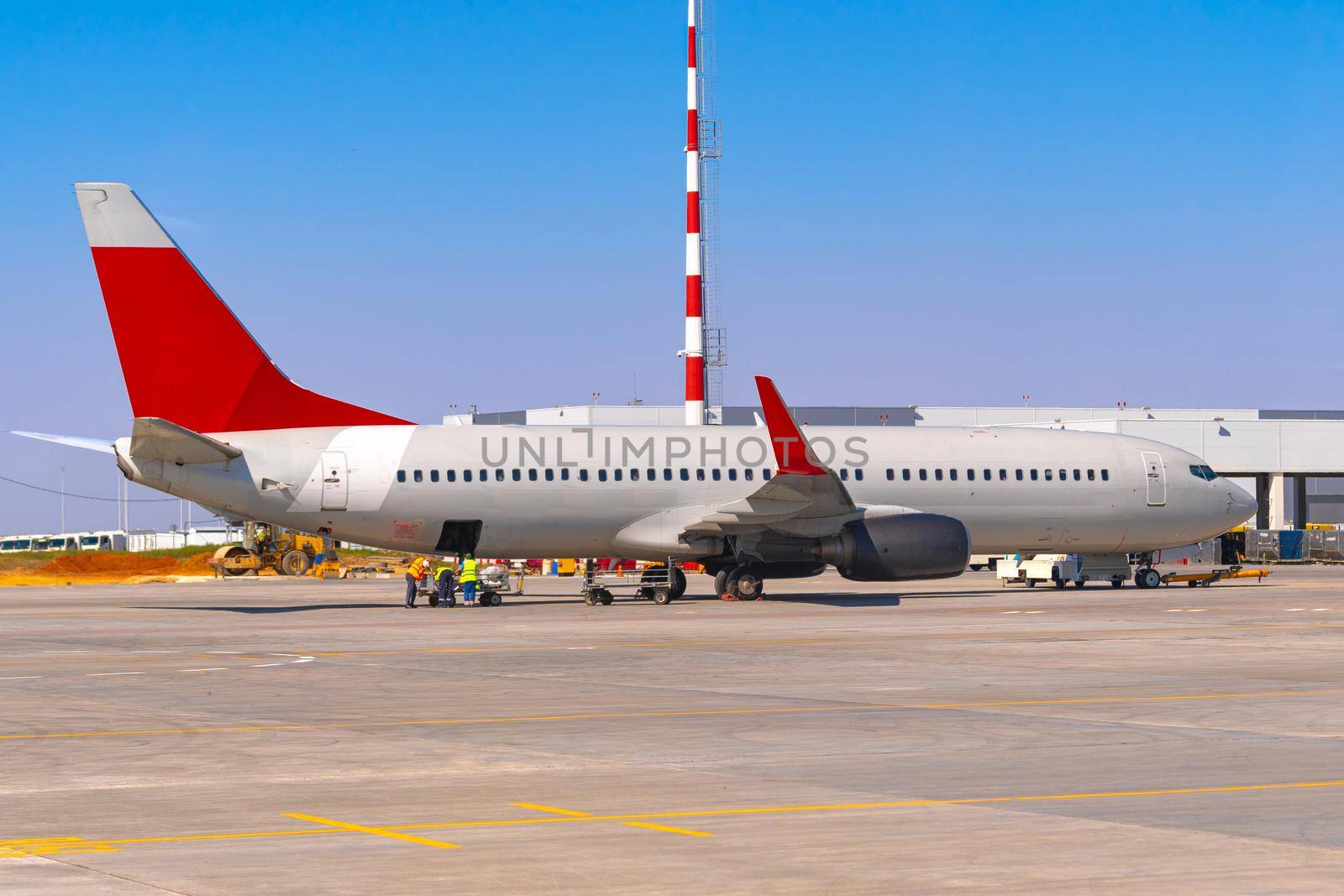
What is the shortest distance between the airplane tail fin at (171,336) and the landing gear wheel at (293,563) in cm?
3373

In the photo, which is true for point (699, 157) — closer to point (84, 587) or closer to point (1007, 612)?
point (84, 587)

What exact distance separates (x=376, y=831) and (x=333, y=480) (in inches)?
1066

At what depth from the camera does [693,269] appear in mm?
64688

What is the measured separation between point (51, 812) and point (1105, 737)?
340 inches

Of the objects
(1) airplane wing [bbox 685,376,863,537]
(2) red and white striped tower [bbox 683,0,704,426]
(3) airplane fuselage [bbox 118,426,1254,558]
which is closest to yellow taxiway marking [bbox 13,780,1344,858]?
(1) airplane wing [bbox 685,376,863,537]

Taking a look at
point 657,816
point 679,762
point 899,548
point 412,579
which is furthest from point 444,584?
point 657,816

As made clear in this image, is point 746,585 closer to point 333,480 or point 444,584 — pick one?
point 444,584

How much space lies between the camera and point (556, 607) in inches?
1441

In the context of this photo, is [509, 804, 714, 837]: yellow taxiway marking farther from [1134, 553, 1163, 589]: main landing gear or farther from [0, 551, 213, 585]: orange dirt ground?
[0, 551, 213, 585]: orange dirt ground

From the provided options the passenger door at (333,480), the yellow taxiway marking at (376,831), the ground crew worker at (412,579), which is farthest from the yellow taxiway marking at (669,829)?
the ground crew worker at (412,579)

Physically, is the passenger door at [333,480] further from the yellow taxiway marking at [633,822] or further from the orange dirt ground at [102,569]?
the orange dirt ground at [102,569]

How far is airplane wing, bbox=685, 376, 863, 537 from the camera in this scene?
3494 cm

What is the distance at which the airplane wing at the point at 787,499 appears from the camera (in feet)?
115

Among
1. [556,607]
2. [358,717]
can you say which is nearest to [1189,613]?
[556,607]
